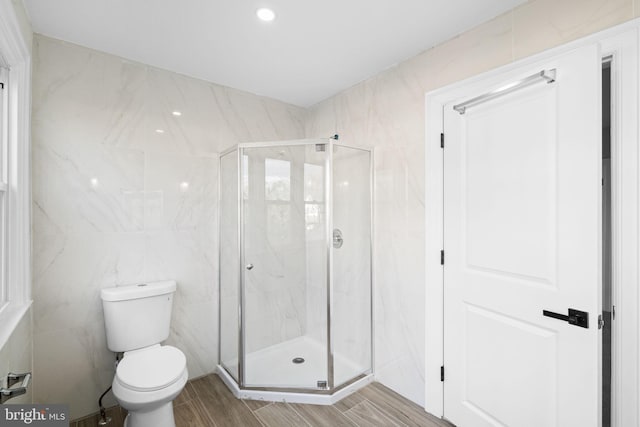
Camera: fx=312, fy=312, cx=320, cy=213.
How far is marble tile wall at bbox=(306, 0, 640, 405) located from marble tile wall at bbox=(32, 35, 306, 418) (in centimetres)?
126

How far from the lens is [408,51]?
6.73 ft

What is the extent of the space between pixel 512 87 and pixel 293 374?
229 centimetres

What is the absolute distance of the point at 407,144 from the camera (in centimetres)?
215

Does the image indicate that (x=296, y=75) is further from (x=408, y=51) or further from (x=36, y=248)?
(x=36, y=248)

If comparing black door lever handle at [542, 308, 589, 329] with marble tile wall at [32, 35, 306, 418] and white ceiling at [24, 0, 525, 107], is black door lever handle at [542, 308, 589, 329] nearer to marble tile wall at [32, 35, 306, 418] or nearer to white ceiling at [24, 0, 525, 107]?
white ceiling at [24, 0, 525, 107]

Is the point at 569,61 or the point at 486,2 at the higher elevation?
the point at 486,2

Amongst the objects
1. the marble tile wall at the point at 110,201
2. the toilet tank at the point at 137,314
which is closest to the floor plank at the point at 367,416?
the marble tile wall at the point at 110,201

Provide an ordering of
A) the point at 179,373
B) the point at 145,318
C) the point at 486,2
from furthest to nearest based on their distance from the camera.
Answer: the point at 145,318 < the point at 179,373 < the point at 486,2

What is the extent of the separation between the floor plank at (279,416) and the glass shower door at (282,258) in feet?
0.51

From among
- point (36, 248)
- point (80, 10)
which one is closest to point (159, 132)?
point (80, 10)

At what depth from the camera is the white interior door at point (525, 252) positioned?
4.29ft

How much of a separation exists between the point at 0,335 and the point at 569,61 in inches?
105

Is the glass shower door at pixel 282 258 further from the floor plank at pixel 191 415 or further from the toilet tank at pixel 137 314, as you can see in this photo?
the toilet tank at pixel 137 314

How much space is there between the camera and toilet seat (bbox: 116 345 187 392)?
1.62 meters
